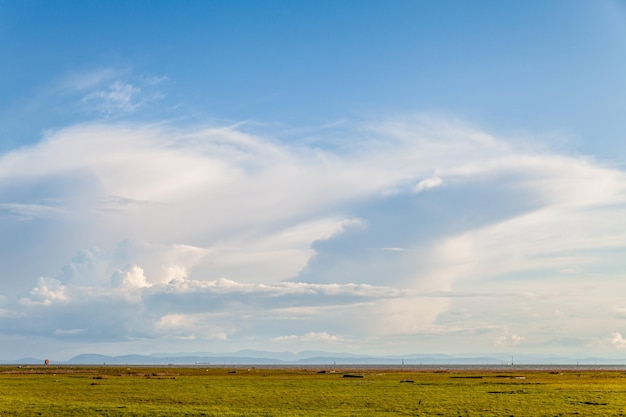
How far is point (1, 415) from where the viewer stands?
48031 mm

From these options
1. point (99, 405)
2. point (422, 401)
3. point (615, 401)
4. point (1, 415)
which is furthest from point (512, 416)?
point (1, 415)

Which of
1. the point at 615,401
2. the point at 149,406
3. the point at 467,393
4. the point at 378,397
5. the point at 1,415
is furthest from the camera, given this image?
the point at 467,393

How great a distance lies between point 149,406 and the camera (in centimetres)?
5556

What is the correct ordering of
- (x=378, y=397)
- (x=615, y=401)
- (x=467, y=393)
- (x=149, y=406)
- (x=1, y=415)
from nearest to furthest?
(x=1, y=415) → (x=149, y=406) → (x=615, y=401) → (x=378, y=397) → (x=467, y=393)

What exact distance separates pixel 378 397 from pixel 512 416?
20.5 meters

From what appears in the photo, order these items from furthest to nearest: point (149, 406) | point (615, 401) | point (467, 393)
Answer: point (467, 393) → point (615, 401) → point (149, 406)

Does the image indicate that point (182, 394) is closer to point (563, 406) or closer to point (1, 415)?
point (1, 415)

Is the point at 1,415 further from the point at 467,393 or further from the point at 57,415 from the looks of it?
the point at 467,393

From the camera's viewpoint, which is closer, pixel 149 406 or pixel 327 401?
pixel 149 406

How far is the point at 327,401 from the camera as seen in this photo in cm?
6278

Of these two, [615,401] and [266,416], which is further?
[615,401]

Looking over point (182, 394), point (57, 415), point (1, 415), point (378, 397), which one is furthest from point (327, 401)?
point (1, 415)

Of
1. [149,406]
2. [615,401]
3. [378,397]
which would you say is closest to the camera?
[149,406]

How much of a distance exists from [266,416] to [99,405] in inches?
703
